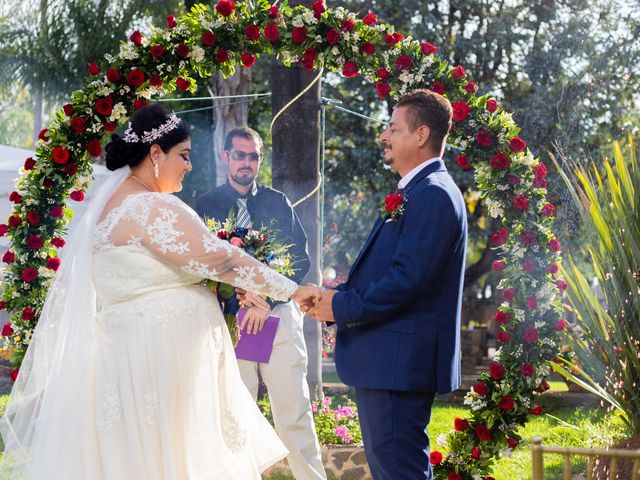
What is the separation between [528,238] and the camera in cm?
516

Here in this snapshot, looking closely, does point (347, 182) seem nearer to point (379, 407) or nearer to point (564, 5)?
point (564, 5)

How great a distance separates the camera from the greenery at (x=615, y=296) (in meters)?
4.54

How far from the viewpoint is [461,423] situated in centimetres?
513

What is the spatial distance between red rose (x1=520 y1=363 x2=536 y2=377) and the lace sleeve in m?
1.79

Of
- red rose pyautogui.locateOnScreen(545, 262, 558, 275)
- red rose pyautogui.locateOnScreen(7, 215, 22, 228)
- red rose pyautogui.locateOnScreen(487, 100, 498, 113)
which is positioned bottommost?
red rose pyautogui.locateOnScreen(545, 262, 558, 275)

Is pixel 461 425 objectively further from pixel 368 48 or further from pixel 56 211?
pixel 56 211

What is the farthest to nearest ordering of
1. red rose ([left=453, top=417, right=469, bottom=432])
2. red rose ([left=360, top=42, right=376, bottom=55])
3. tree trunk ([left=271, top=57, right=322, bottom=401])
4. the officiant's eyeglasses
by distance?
tree trunk ([left=271, top=57, right=322, bottom=401]) < the officiant's eyeglasses < red rose ([left=360, top=42, right=376, bottom=55]) < red rose ([left=453, top=417, right=469, bottom=432])

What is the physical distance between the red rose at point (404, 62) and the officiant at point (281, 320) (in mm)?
959

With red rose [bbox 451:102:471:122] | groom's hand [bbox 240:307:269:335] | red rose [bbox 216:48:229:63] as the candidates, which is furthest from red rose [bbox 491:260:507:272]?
red rose [bbox 216:48:229:63]

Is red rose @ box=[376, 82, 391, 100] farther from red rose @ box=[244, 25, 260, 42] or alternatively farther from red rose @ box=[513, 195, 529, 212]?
red rose @ box=[513, 195, 529, 212]

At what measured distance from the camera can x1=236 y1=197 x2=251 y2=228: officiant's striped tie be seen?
17.7 ft

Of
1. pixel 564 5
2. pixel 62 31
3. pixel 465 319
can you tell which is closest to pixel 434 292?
pixel 564 5

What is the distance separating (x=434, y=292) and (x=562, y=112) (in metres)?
7.74

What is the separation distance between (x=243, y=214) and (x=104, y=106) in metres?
1.08
